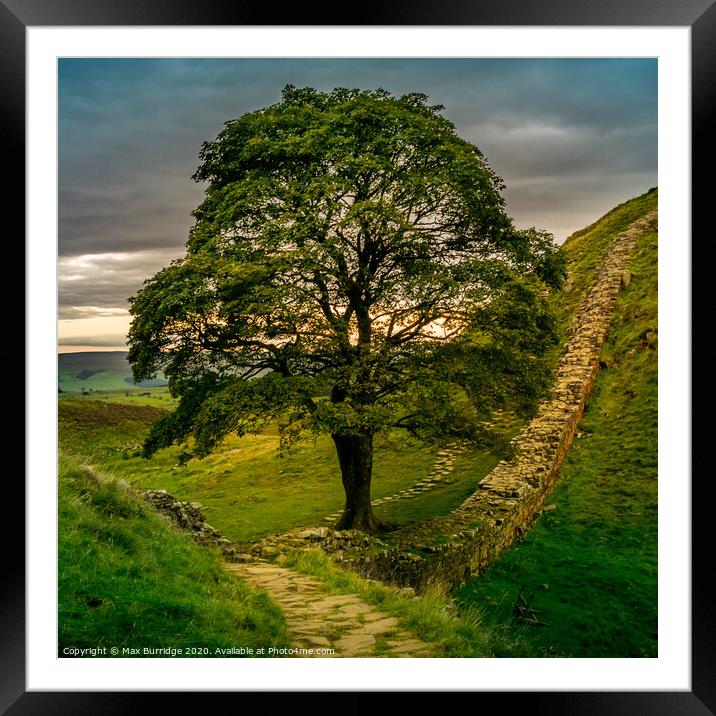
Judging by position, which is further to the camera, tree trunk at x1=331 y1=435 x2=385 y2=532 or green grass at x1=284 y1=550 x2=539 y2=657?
tree trunk at x1=331 y1=435 x2=385 y2=532

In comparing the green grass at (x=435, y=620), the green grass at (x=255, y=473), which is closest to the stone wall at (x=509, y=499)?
the green grass at (x=435, y=620)

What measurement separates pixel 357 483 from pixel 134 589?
16.7ft

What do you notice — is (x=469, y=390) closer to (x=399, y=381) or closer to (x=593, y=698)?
(x=399, y=381)

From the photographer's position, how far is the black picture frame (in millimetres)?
5484

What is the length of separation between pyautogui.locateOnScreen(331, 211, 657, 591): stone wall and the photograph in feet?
0.25

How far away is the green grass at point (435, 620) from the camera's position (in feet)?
19.7

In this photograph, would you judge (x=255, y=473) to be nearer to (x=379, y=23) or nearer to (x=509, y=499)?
(x=509, y=499)

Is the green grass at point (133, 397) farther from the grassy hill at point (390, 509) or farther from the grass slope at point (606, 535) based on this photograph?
the grass slope at point (606, 535)

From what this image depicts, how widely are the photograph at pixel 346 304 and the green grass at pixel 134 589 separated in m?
0.06

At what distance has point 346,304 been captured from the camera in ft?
31.2

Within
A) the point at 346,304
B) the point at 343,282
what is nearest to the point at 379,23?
the point at 343,282

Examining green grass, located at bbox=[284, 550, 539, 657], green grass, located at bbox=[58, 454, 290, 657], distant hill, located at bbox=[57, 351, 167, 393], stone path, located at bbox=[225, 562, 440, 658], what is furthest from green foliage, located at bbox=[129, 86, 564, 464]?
stone path, located at bbox=[225, 562, 440, 658]

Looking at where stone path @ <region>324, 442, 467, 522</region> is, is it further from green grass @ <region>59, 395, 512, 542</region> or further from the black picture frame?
the black picture frame
